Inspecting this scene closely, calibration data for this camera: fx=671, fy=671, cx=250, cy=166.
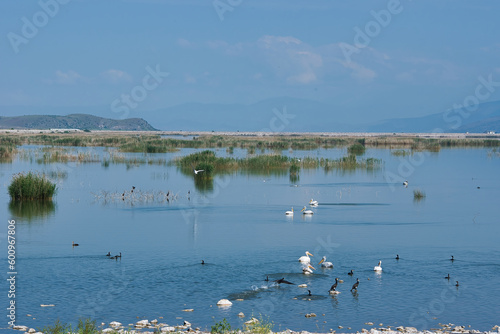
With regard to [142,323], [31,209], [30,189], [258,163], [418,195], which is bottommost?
[142,323]

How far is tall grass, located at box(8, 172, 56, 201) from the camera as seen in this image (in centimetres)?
3075

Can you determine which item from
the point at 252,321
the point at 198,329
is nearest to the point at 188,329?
the point at 198,329

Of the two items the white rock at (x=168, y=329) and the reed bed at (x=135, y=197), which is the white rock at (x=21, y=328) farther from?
the reed bed at (x=135, y=197)

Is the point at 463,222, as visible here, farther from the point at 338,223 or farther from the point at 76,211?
the point at 76,211

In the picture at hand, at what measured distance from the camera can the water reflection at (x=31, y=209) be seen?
27.7 metres

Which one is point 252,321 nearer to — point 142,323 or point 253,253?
point 142,323

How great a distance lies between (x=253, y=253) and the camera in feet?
68.3

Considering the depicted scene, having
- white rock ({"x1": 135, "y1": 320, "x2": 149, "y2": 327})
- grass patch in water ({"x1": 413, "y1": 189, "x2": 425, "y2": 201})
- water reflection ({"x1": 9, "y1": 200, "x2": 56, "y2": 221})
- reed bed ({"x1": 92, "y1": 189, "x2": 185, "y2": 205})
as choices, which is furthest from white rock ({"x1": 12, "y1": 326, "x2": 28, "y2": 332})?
grass patch in water ({"x1": 413, "y1": 189, "x2": 425, "y2": 201})

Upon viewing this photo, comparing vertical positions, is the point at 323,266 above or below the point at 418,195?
below

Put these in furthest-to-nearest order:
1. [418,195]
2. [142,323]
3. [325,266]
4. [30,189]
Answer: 1. [418,195]
2. [30,189]
3. [325,266]
4. [142,323]

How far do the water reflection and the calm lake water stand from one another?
0.41 ft

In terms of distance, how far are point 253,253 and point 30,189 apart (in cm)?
1438

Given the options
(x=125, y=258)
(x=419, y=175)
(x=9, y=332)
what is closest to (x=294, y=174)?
(x=419, y=175)

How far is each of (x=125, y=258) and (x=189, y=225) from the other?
21.7ft
